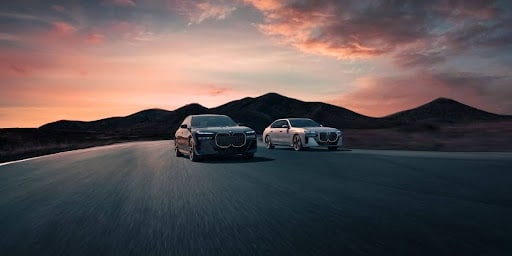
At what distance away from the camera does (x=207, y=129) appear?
63.3 feet

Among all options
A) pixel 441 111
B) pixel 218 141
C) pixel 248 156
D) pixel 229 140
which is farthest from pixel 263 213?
pixel 441 111

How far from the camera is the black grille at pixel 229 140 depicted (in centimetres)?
1880

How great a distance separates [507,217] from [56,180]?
33.2ft

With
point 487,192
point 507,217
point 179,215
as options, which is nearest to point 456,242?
point 507,217

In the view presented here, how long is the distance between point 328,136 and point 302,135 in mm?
1173

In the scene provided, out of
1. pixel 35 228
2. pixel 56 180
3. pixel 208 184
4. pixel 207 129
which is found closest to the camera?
pixel 35 228

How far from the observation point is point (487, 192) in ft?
31.1

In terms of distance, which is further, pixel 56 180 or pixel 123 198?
pixel 56 180

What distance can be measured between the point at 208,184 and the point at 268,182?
4.15 feet

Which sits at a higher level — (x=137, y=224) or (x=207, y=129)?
(x=207, y=129)

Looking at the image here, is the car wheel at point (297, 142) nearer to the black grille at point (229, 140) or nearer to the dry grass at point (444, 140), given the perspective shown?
the dry grass at point (444, 140)

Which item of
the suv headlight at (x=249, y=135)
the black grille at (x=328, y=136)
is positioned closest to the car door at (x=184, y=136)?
the suv headlight at (x=249, y=135)

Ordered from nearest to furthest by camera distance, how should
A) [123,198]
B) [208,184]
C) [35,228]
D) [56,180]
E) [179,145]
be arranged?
[35,228] → [123,198] → [208,184] → [56,180] → [179,145]

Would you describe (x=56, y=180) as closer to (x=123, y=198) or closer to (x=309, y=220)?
(x=123, y=198)
